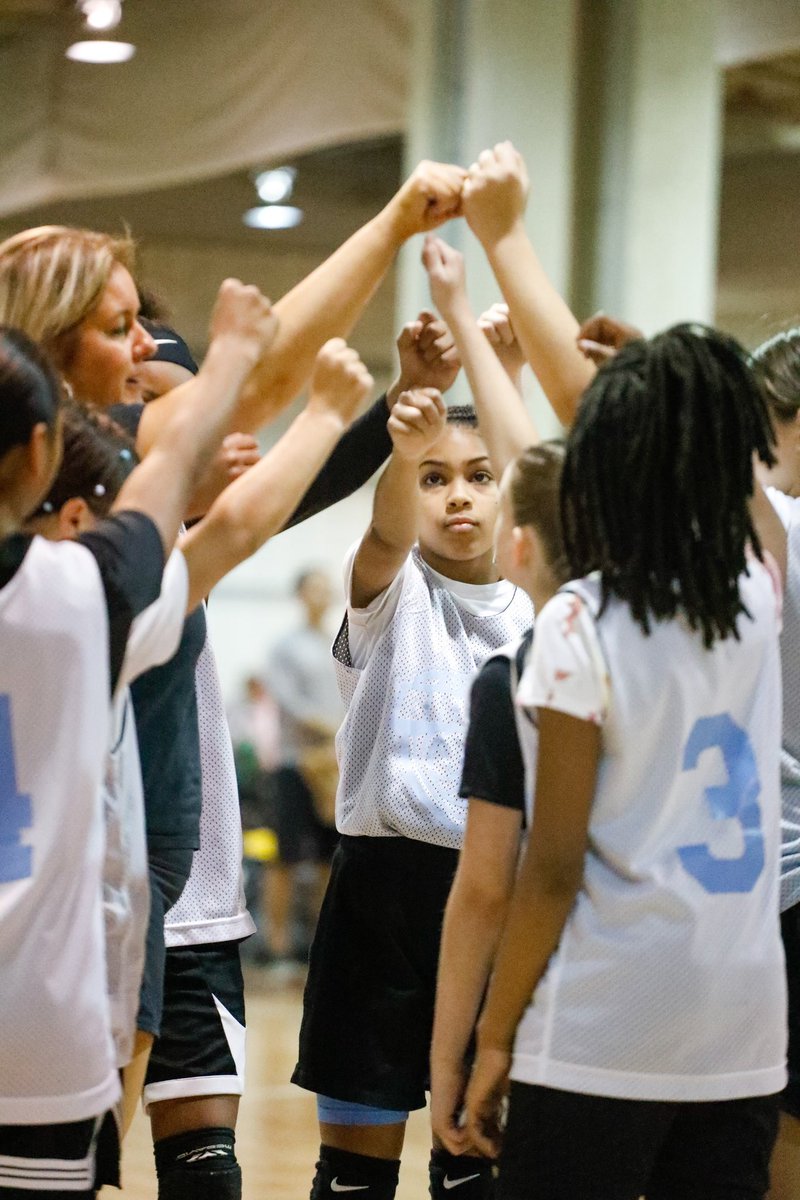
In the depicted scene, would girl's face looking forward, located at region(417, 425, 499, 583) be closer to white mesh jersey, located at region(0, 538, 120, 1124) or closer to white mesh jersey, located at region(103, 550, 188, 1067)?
Answer: white mesh jersey, located at region(103, 550, 188, 1067)

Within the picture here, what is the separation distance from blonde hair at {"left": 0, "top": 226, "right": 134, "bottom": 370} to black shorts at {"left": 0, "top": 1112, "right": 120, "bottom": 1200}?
88 centimetres

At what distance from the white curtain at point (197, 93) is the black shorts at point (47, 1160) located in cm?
424

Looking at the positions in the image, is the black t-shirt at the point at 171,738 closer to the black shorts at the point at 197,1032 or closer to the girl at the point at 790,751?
the black shorts at the point at 197,1032

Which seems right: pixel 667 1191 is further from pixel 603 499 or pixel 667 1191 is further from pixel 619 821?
pixel 603 499

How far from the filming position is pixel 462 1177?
7.39 ft

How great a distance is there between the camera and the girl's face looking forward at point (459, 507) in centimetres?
236

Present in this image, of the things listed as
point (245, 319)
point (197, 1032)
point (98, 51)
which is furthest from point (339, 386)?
point (98, 51)

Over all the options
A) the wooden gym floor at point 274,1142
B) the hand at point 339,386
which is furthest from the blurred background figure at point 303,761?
the hand at point 339,386

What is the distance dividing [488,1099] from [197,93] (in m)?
4.98

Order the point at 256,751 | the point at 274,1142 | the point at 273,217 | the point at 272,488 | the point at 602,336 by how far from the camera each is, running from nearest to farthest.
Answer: the point at 272,488 → the point at 602,336 → the point at 274,1142 → the point at 256,751 → the point at 273,217

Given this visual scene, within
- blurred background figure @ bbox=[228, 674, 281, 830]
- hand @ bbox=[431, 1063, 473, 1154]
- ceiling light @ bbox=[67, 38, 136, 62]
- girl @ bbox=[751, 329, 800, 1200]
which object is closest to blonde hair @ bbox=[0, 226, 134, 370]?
girl @ bbox=[751, 329, 800, 1200]

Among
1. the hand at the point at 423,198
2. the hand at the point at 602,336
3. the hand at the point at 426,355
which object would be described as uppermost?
the hand at the point at 423,198

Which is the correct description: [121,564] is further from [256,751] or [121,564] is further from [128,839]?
[256,751]

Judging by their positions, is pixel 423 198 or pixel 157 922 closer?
pixel 157 922
